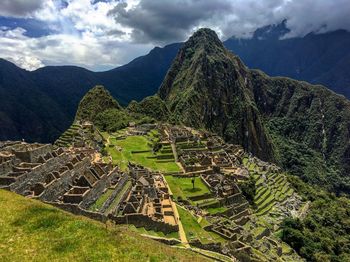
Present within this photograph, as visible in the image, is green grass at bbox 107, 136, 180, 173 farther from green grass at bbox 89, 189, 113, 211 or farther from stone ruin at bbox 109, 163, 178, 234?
green grass at bbox 89, 189, 113, 211

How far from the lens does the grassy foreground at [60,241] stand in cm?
1480

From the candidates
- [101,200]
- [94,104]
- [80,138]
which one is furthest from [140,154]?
[94,104]

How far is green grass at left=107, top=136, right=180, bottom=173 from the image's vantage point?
57.5 meters

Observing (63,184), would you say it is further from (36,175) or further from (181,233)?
(181,233)

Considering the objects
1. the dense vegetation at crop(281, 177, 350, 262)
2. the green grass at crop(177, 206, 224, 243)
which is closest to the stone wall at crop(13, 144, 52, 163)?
the green grass at crop(177, 206, 224, 243)

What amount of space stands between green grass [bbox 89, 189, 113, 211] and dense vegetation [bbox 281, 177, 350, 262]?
95.7ft

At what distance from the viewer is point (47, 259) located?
567 inches

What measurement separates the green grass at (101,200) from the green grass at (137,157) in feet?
57.8

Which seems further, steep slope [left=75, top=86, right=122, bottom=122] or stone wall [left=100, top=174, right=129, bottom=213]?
steep slope [left=75, top=86, right=122, bottom=122]

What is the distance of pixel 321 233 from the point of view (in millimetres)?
58062

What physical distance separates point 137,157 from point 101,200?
32414 mm

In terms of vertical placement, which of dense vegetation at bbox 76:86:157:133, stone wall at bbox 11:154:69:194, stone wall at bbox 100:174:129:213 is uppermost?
stone wall at bbox 11:154:69:194

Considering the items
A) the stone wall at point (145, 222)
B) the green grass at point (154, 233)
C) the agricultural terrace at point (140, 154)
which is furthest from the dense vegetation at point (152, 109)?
the green grass at point (154, 233)

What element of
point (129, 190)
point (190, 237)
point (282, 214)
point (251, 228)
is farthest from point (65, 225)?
point (282, 214)
